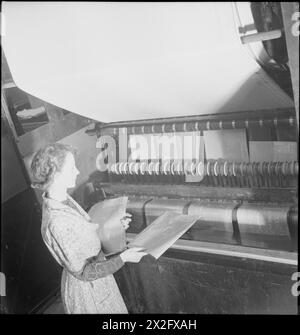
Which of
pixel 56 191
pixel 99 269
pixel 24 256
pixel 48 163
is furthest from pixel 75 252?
pixel 24 256

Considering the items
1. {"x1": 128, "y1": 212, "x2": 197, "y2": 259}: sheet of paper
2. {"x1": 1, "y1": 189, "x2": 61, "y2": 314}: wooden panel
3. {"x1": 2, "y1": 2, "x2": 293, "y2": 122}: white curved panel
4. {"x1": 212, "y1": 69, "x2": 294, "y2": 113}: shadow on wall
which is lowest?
{"x1": 1, "y1": 189, "x2": 61, "y2": 314}: wooden panel

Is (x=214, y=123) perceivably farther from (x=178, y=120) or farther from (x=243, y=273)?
(x=243, y=273)

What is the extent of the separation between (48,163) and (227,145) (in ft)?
2.59

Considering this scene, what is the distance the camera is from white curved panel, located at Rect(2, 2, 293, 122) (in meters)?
1.22

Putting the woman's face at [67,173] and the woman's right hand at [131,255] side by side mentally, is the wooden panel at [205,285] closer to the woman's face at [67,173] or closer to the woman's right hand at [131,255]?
the woman's right hand at [131,255]

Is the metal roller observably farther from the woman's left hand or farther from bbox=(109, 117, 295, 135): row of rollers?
the woman's left hand

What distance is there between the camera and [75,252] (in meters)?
1.38

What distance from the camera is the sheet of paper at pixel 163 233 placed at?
1.41 meters

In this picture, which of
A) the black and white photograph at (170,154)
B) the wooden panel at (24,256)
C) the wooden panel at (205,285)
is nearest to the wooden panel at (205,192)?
the black and white photograph at (170,154)

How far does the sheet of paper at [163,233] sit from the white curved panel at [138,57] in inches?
19.1

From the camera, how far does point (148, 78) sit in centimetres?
148

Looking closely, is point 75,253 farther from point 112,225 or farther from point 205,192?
point 205,192

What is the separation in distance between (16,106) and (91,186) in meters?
0.73

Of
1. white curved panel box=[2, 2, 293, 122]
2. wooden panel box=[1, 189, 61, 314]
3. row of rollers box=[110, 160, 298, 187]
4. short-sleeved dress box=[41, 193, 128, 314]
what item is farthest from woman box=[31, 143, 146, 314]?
wooden panel box=[1, 189, 61, 314]
